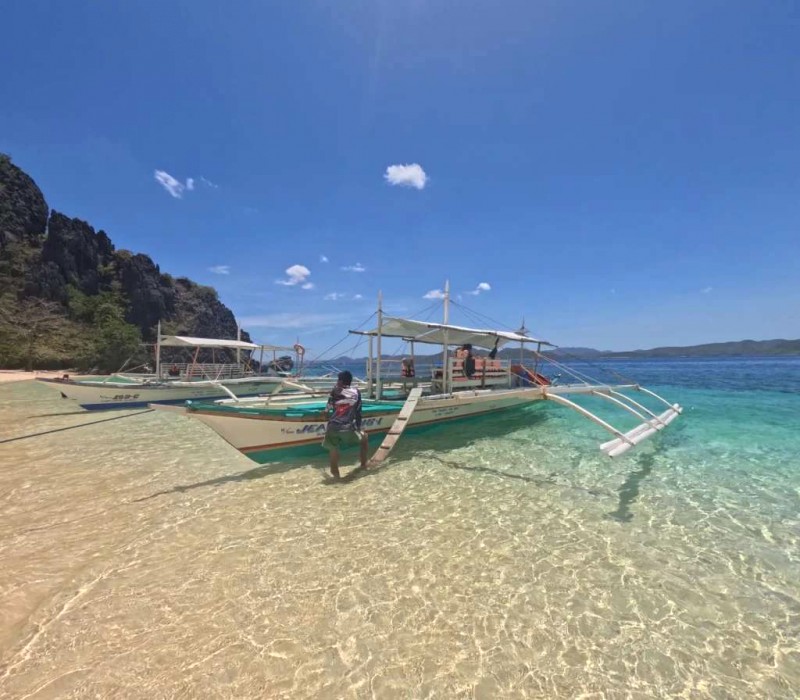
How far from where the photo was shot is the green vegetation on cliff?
49.5m

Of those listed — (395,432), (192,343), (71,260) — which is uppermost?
(71,260)

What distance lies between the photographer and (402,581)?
4762 mm

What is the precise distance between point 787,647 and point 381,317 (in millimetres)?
10658

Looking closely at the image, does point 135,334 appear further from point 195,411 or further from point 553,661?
point 553,661

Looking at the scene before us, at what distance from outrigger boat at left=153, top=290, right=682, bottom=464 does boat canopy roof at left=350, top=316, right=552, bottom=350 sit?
4cm

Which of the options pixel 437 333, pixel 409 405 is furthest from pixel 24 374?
pixel 409 405

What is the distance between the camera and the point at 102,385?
767 inches

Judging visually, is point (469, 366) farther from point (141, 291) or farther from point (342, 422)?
point (141, 291)

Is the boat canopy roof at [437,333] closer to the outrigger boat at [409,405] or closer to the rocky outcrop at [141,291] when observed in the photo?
the outrigger boat at [409,405]

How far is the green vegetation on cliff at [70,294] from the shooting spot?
49.5 meters


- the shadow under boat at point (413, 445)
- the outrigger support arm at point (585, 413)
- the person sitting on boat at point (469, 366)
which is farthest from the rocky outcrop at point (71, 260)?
the outrigger support arm at point (585, 413)

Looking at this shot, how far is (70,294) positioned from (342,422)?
246 feet

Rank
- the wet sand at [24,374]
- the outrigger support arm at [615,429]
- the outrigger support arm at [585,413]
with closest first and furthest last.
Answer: the outrigger support arm at [615,429]
the outrigger support arm at [585,413]
the wet sand at [24,374]

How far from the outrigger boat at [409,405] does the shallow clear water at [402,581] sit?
79 centimetres
